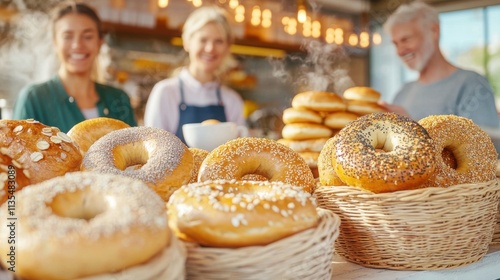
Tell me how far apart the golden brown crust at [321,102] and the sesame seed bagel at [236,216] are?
1.00 meters

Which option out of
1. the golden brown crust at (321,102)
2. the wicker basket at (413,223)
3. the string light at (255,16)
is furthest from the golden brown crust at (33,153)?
the string light at (255,16)

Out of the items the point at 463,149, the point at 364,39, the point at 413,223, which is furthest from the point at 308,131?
the point at 364,39

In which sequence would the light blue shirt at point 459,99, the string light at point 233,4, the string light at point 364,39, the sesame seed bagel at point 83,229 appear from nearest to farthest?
the sesame seed bagel at point 83,229, the light blue shirt at point 459,99, the string light at point 233,4, the string light at point 364,39

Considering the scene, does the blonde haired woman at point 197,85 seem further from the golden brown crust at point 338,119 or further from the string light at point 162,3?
the string light at point 162,3

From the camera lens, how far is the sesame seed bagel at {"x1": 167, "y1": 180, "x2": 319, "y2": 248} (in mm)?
938

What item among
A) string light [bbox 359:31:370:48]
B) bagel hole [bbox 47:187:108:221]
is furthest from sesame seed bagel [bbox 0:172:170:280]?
string light [bbox 359:31:370:48]

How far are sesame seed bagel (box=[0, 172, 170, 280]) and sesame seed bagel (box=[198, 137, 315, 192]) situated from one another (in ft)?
1.34

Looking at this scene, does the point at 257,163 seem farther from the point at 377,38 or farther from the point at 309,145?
the point at 377,38

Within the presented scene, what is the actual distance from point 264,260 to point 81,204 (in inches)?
14.6

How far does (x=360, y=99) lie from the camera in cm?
207

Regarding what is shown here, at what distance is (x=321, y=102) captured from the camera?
6.51 ft

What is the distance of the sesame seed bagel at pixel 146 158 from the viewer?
112 cm

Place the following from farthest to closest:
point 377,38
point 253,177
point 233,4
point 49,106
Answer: point 377,38 < point 233,4 < point 49,106 < point 253,177

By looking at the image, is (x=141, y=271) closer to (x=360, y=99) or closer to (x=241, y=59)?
(x=360, y=99)
